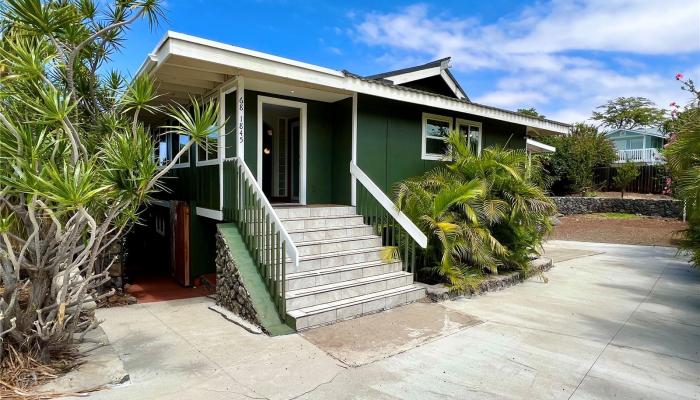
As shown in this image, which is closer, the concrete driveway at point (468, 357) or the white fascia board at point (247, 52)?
the concrete driveway at point (468, 357)

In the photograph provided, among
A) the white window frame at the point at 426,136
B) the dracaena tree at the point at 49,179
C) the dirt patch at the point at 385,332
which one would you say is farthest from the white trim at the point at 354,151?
the dracaena tree at the point at 49,179

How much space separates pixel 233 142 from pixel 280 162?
2826mm

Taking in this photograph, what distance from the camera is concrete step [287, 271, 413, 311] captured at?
4953 millimetres

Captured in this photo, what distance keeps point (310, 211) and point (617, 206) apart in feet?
57.8

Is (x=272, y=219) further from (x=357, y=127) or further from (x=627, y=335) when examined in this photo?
(x=627, y=335)

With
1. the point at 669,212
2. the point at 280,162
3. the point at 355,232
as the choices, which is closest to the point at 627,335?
the point at 355,232

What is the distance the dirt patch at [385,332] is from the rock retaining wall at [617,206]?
14.8 metres

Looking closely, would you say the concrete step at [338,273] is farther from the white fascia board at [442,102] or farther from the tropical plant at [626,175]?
the tropical plant at [626,175]

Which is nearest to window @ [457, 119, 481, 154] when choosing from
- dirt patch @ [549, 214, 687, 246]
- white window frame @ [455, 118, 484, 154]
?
white window frame @ [455, 118, 484, 154]

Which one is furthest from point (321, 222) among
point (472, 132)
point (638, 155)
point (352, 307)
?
point (638, 155)

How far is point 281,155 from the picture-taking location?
9578mm

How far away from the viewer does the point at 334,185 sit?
8.16m

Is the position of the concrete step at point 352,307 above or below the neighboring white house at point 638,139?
below

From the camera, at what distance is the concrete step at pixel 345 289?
4953mm
